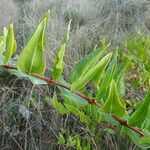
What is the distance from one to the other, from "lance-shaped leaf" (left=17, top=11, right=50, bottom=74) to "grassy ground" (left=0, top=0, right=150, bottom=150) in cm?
114

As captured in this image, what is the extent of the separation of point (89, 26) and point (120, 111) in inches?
134

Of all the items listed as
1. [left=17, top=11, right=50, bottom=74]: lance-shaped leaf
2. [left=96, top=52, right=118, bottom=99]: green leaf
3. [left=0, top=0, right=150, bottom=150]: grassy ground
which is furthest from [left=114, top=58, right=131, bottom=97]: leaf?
[left=0, top=0, right=150, bottom=150]: grassy ground


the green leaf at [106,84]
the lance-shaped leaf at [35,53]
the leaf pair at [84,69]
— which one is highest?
the lance-shaped leaf at [35,53]

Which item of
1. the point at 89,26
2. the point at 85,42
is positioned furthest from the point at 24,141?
the point at 89,26

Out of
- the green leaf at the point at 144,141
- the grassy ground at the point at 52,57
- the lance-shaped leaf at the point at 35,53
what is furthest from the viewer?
the grassy ground at the point at 52,57

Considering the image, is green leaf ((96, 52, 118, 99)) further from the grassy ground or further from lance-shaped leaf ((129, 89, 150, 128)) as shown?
the grassy ground

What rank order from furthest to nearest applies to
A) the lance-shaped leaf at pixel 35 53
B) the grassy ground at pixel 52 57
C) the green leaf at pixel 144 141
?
the grassy ground at pixel 52 57 → the green leaf at pixel 144 141 → the lance-shaped leaf at pixel 35 53

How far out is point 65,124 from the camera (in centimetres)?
217

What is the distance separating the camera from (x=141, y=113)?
59cm

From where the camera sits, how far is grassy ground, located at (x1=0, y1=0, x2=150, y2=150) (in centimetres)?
216

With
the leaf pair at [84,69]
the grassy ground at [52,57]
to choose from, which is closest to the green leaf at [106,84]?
the leaf pair at [84,69]

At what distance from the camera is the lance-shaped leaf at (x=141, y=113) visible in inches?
22.7

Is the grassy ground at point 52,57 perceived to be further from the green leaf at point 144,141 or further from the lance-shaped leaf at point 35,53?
the lance-shaped leaf at point 35,53

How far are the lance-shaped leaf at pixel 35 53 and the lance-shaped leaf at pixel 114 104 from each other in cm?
10
